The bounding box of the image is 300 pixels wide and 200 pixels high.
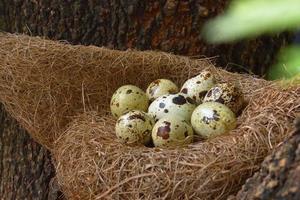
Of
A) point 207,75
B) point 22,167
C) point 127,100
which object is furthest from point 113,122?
point 22,167

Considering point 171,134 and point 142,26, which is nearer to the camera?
point 171,134

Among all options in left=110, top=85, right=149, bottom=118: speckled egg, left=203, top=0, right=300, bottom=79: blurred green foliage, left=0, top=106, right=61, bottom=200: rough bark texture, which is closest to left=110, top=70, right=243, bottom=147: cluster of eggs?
left=110, top=85, right=149, bottom=118: speckled egg

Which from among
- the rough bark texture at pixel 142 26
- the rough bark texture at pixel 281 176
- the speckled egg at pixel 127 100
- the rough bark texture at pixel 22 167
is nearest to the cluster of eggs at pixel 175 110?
the speckled egg at pixel 127 100

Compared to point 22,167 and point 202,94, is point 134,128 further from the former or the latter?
point 22,167

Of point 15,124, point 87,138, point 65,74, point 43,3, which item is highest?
point 43,3

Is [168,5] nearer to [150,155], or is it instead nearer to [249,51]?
[249,51]

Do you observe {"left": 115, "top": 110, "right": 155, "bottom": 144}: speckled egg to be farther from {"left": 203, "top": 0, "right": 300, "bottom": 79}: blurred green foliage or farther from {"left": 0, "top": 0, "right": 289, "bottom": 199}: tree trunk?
{"left": 203, "top": 0, "right": 300, "bottom": 79}: blurred green foliage

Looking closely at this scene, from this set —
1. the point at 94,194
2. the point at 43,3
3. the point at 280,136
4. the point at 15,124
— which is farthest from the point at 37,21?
the point at 280,136

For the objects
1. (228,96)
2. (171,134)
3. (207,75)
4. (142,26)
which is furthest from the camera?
(142,26)
